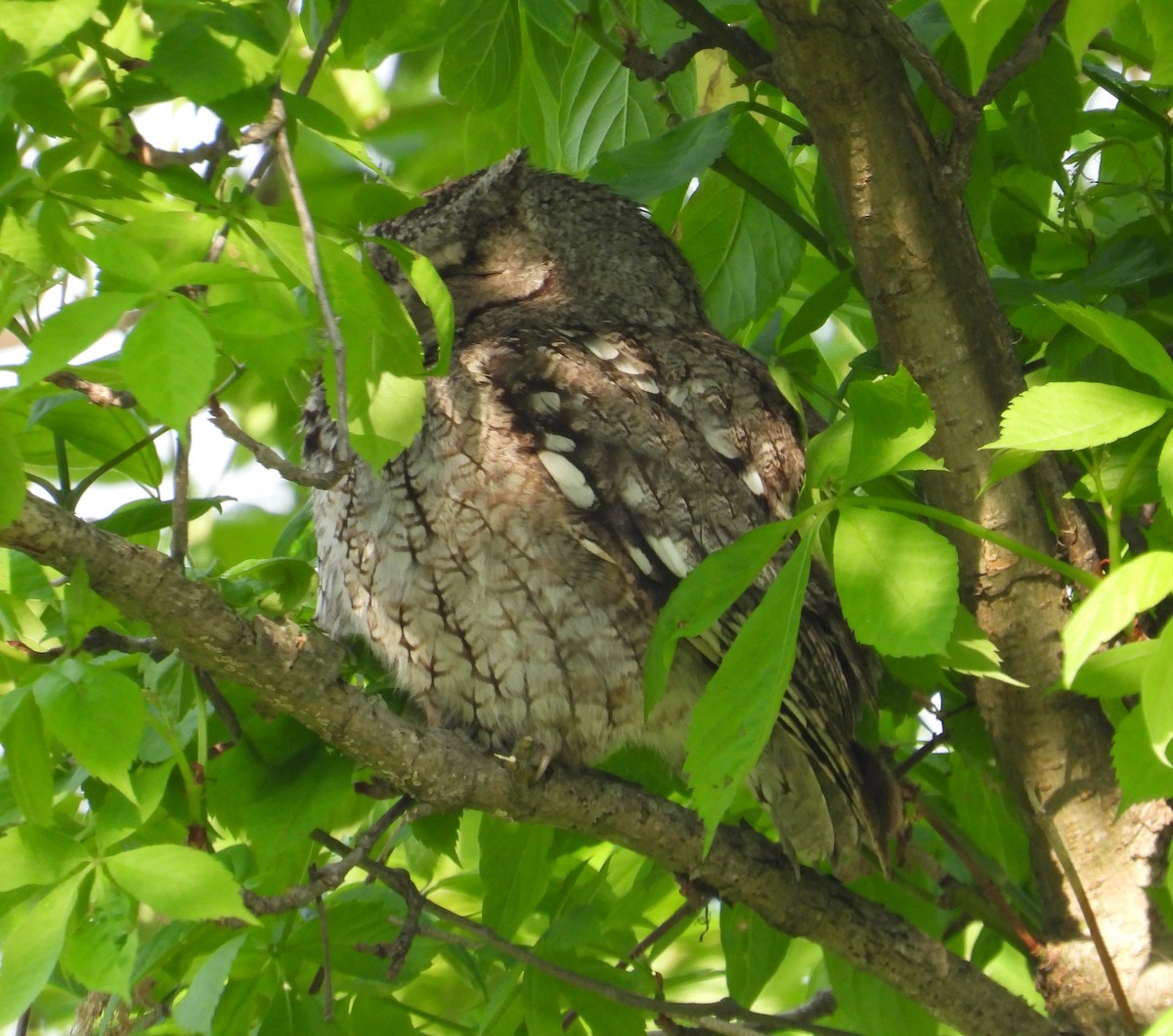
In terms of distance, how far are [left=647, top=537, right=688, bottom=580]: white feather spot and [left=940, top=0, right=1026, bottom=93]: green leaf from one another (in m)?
0.83

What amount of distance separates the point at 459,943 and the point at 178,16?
95 centimetres

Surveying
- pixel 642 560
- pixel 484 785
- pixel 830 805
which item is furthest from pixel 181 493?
pixel 830 805

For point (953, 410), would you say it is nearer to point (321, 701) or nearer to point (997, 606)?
point (997, 606)

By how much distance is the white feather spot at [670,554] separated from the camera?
1599 mm

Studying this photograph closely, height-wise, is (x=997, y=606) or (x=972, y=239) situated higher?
(x=972, y=239)

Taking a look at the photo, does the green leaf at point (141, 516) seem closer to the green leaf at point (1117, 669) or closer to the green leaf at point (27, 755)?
the green leaf at point (27, 755)

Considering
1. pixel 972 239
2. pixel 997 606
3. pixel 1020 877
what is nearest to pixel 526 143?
pixel 972 239

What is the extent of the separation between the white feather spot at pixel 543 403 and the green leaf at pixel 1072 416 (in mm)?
801

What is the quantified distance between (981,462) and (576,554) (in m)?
0.51

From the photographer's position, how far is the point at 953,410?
53.5 inches

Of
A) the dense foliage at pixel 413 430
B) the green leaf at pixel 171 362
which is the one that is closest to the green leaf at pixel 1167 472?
the dense foliage at pixel 413 430

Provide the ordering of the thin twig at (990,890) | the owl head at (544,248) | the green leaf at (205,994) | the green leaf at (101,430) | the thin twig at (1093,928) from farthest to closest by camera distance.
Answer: the owl head at (544,248) → the thin twig at (990,890) → the thin twig at (1093,928) → the green leaf at (101,430) → the green leaf at (205,994)

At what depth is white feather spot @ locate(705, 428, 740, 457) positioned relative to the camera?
1.72 m

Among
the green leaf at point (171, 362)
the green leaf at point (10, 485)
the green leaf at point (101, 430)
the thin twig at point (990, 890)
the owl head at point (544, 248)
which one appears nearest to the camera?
the green leaf at point (171, 362)
